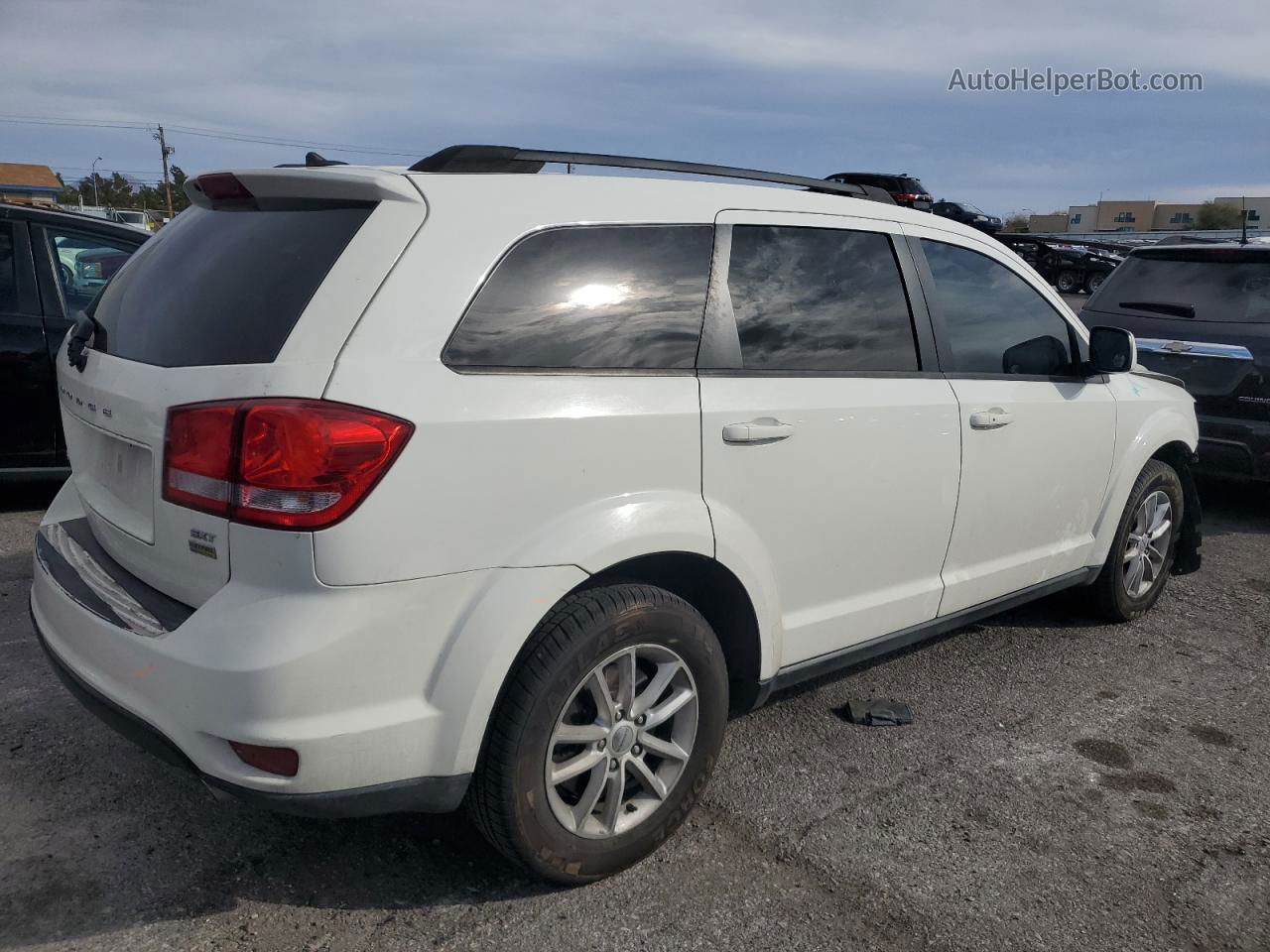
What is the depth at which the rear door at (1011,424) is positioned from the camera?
3643mm

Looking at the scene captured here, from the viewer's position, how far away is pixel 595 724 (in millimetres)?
2615

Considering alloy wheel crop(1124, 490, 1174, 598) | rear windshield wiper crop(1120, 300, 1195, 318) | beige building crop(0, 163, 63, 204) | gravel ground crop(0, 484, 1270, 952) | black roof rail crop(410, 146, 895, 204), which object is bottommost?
gravel ground crop(0, 484, 1270, 952)

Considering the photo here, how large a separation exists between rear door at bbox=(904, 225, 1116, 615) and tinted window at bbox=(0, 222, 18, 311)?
15.3ft

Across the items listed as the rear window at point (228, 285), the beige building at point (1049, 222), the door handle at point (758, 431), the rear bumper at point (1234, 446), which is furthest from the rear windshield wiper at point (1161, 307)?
the beige building at point (1049, 222)

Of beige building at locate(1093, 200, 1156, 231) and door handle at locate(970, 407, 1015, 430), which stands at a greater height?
beige building at locate(1093, 200, 1156, 231)

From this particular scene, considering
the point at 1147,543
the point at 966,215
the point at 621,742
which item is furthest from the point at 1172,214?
the point at 621,742

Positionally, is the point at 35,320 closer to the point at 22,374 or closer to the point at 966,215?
the point at 22,374

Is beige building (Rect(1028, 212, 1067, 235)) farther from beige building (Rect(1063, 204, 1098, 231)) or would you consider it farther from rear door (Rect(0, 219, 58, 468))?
rear door (Rect(0, 219, 58, 468))

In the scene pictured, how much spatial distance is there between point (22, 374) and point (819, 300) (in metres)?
4.40

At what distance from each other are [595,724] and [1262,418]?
5300 mm

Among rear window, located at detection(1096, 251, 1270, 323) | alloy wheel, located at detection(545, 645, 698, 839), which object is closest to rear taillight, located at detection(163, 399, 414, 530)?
alloy wheel, located at detection(545, 645, 698, 839)

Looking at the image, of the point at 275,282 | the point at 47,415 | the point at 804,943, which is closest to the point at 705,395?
the point at 275,282

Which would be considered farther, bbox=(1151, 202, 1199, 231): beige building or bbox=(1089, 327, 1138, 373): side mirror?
bbox=(1151, 202, 1199, 231): beige building

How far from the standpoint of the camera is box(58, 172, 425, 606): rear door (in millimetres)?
2264
